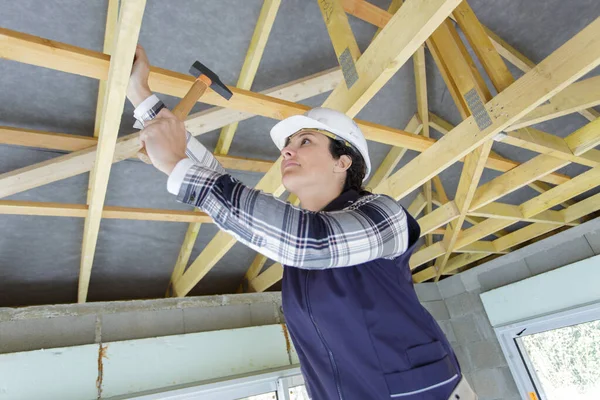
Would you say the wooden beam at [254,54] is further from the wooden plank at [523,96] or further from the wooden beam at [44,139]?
the wooden plank at [523,96]

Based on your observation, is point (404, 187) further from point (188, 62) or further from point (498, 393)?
point (498, 393)

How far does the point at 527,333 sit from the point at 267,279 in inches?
126

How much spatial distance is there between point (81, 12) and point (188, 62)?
57cm

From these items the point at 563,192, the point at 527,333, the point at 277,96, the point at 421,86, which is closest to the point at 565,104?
the point at 421,86

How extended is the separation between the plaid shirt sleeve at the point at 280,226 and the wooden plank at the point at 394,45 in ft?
3.22

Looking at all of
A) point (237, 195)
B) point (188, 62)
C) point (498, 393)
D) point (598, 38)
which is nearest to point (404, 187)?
point (598, 38)

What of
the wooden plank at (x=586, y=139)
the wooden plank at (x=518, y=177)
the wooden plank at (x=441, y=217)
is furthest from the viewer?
the wooden plank at (x=441, y=217)

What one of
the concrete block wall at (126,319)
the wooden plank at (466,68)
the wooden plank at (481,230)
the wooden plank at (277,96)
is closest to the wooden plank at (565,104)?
the wooden plank at (466,68)

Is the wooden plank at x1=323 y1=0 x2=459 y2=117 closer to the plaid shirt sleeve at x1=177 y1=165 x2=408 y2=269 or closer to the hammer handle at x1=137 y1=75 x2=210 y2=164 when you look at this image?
the hammer handle at x1=137 y1=75 x2=210 y2=164

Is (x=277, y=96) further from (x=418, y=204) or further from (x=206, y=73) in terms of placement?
(x=418, y=204)

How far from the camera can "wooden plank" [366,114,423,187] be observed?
11.6 feet

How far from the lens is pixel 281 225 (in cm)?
72

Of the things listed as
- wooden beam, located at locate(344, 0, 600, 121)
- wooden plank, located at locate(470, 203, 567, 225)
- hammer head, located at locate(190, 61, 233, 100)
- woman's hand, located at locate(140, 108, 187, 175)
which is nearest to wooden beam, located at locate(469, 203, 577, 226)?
wooden plank, located at locate(470, 203, 567, 225)

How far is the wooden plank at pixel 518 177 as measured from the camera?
273cm
